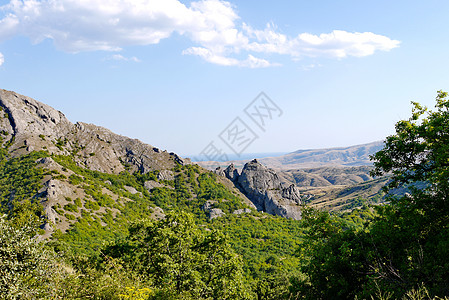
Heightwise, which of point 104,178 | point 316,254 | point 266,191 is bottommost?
point 266,191

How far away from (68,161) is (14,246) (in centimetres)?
9304

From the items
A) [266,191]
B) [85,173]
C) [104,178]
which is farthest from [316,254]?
[266,191]

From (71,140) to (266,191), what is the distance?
303 ft

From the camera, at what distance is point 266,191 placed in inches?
5379

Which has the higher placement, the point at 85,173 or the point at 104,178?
the point at 85,173

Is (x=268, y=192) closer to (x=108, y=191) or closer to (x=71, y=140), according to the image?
(x=108, y=191)

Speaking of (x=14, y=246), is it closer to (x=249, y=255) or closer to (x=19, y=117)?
(x=249, y=255)

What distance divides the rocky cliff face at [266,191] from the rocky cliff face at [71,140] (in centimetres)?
3251

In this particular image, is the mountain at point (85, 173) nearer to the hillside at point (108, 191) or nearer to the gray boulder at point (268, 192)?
the hillside at point (108, 191)

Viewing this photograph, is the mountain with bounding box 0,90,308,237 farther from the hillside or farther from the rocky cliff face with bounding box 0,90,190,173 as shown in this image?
the hillside

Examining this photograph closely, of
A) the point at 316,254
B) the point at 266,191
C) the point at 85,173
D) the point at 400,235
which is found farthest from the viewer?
the point at 266,191

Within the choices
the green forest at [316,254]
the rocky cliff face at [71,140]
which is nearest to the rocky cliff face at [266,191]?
the rocky cliff face at [71,140]

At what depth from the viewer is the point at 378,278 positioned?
13.2 metres

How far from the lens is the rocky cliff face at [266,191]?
129m
